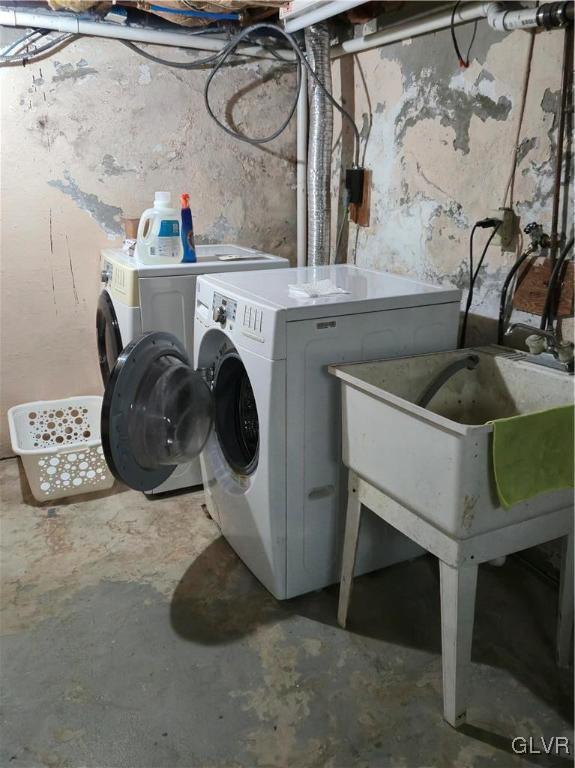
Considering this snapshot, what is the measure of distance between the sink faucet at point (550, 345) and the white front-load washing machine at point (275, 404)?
10.6 inches

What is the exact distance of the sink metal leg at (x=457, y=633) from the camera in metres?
1.37

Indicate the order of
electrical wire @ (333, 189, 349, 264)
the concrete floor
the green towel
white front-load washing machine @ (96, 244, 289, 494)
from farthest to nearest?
electrical wire @ (333, 189, 349, 264), white front-load washing machine @ (96, 244, 289, 494), the concrete floor, the green towel

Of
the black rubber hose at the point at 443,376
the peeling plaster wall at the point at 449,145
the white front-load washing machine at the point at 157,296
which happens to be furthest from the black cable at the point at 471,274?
the white front-load washing machine at the point at 157,296

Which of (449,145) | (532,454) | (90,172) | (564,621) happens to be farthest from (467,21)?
(564,621)

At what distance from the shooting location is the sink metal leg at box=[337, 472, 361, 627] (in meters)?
1.71

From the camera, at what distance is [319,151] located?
2844 mm

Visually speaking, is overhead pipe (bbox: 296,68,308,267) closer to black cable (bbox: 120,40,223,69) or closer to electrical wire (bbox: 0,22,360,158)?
electrical wire (bbox: 0,22,360,158)

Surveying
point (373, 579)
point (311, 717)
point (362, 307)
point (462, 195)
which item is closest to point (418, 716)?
point (311, 717)

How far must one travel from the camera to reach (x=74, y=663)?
1.68 m

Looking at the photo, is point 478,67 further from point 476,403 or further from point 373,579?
point 373,579

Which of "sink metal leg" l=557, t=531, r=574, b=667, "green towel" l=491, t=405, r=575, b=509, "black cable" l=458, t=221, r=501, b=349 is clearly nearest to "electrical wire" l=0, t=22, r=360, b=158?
"black cable" l=458, t=221, r=501, b=349

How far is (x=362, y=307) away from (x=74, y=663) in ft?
4.29

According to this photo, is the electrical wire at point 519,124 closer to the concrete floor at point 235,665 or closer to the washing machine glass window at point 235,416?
the washing machine glass window at point 235,416

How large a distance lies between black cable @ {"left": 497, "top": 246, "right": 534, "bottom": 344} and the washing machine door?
103cm
